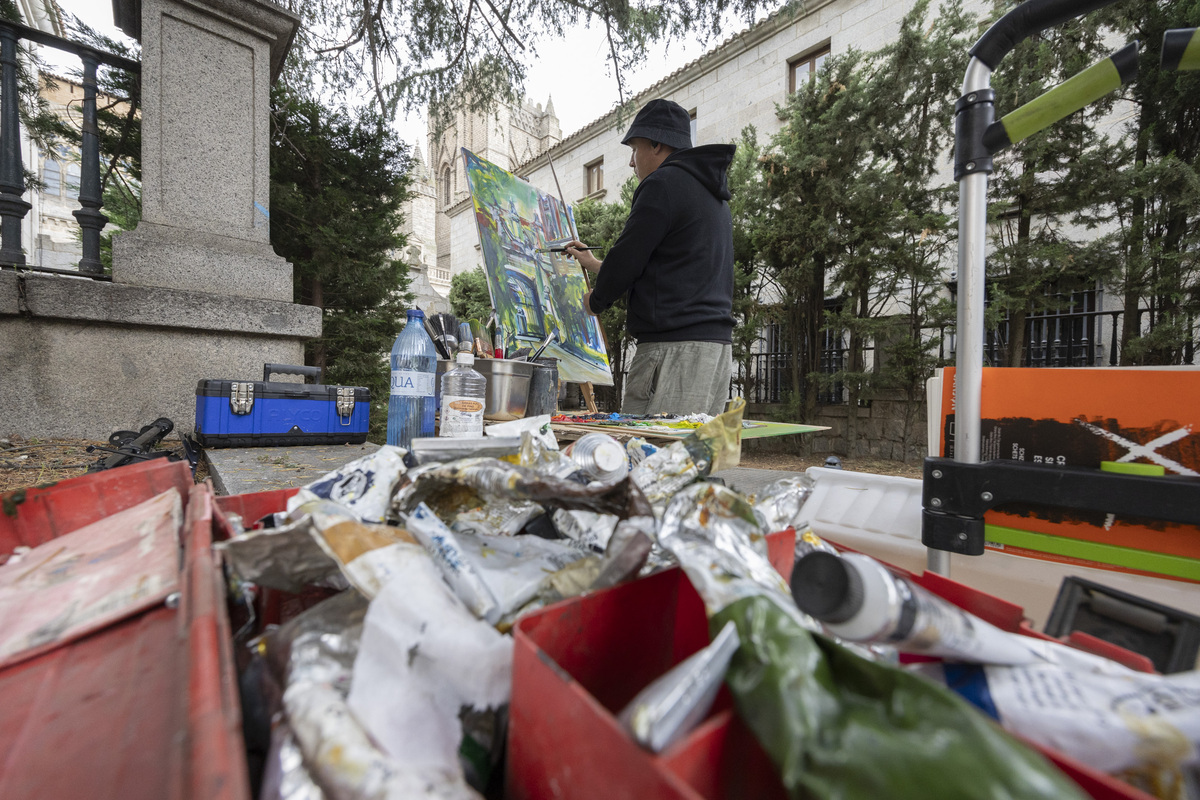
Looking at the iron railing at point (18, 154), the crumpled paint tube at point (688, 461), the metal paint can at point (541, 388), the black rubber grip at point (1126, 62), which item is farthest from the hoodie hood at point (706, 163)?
the iron railing at point (18, 154)

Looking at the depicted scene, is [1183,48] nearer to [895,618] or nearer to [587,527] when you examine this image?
[895,618]

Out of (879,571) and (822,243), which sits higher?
(822,243)

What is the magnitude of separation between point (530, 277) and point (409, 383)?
Result: 2.15m

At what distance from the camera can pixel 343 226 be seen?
16.3ft

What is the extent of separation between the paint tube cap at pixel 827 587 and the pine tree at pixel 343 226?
195 inches

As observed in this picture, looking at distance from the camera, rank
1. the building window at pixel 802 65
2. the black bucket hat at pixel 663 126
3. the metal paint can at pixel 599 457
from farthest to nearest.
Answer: the building window at pixel 802 65 → the black bucket hat at pixel 663 126 → the metal paint can at pixel 599 457

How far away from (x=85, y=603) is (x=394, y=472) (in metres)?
0.34

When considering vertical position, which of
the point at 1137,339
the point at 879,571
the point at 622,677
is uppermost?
the point at 1137,339

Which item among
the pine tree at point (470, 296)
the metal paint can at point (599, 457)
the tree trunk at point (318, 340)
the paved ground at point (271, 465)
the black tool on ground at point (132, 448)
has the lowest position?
the paved ground at point (271, 465)

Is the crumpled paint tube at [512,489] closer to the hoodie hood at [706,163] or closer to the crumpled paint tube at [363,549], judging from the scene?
the crumpled paint tube at [363,549]

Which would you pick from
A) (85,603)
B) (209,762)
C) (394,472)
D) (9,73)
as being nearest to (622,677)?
(209,762)

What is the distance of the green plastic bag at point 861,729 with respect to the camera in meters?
0.25

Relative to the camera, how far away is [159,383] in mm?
2852

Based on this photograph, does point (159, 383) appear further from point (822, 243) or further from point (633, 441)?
point (822, 243)
